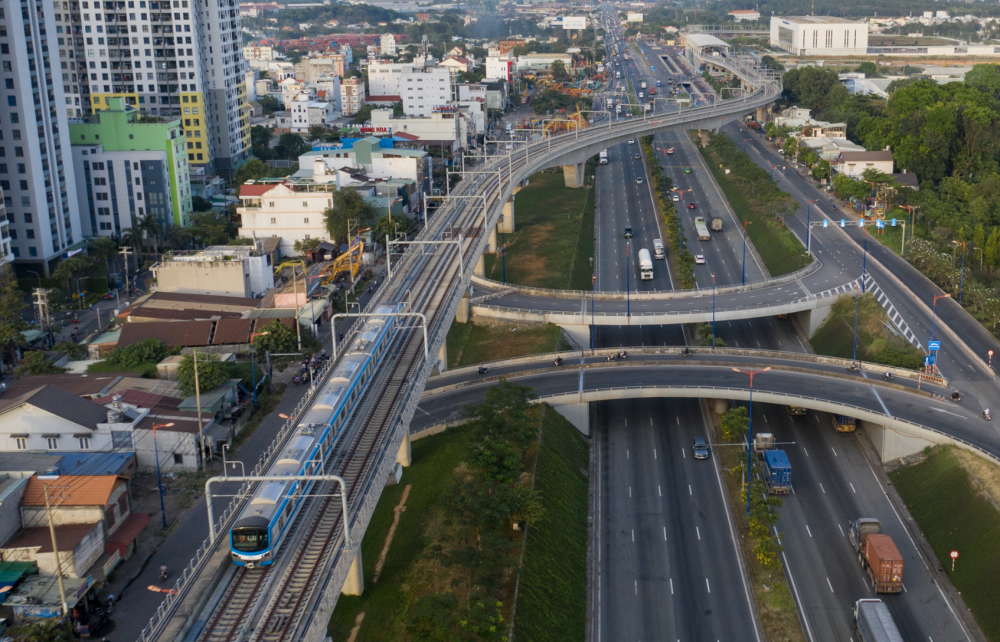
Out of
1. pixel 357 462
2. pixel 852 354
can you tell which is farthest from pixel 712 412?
pixel 357 462

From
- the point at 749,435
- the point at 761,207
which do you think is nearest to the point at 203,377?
the point at 749,435

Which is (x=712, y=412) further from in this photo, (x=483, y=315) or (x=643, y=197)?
(x=643, y=197)

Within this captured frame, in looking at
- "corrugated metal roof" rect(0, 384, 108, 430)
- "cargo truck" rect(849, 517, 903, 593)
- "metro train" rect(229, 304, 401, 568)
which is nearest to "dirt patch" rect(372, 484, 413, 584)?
"metro train" rect(229, 304, 401, 568)

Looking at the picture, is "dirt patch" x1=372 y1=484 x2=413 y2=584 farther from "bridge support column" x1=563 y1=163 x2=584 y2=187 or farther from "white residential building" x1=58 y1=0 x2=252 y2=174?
"white residential building" x1=58 y1=0 x2=252 y2=174

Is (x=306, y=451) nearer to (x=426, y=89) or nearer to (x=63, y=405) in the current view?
(x=63, y=405)

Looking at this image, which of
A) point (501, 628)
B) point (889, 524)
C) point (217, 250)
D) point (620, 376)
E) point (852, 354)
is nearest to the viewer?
point (501, 628)

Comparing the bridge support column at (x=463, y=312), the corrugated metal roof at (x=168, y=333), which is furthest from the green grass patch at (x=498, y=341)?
the corrugated metal roof at (x=168, y=333)

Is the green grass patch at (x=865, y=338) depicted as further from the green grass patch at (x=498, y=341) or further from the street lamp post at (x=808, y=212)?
the green grass patch at (x=498, y=341)
